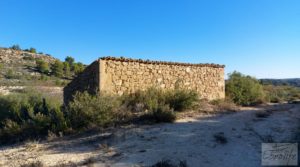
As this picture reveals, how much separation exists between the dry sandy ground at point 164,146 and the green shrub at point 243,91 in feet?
19.7

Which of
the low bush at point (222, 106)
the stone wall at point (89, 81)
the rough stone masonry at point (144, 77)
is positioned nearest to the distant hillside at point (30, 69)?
the stone wall at point (89, 81)

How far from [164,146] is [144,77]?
223 inches

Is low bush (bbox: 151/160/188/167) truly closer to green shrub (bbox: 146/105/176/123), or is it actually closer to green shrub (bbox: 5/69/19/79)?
green shrub (bbox: 146/105/176/123)

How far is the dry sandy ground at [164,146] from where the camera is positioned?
5.03 metres

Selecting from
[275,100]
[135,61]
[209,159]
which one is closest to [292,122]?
[209,159]

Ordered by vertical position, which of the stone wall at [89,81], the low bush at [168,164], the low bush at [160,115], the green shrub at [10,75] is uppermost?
the green shrub at [10,75]

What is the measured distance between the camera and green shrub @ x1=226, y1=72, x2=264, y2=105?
46.2 ft

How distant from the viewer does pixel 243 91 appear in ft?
48.2

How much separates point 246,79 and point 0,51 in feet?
131

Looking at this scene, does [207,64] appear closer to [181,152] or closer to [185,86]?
[185,86]

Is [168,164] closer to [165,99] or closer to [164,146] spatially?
[164,146]

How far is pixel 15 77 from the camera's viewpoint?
31.6 metres

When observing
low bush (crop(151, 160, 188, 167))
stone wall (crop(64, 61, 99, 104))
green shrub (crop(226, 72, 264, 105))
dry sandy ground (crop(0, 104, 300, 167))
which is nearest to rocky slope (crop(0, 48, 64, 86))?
stone wall (crop(64, 61, 99, 104))

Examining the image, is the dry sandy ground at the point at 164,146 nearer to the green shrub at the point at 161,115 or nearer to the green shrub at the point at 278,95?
the green shrub at the point at 161,115
